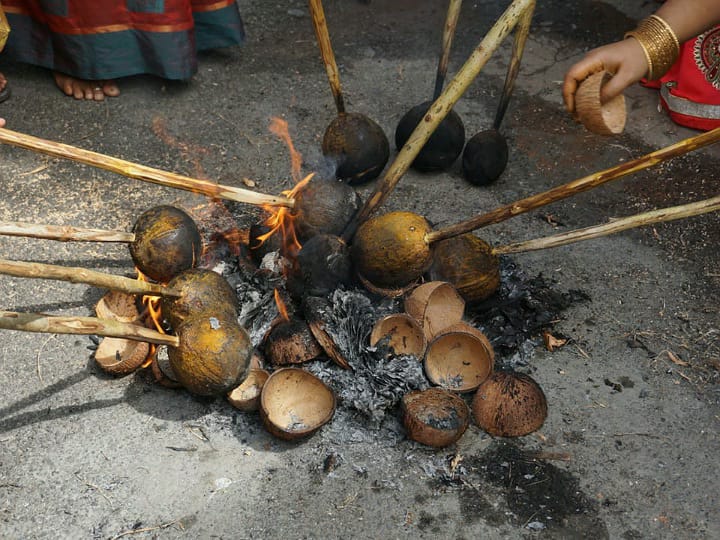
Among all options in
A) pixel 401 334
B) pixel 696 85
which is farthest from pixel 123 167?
pixel 696 85

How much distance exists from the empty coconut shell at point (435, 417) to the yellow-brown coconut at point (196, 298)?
948 mm

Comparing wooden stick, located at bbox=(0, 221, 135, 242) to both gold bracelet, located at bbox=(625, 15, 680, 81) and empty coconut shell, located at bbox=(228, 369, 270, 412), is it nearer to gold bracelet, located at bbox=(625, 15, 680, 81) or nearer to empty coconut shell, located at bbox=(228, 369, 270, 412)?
empty coconut shell, located at bbox=(228, 369, 270, 412)

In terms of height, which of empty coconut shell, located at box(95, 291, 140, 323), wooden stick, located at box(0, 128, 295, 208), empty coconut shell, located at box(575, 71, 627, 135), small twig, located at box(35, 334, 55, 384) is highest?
empty coconut shell, located at box(575, 71, 627, 135)

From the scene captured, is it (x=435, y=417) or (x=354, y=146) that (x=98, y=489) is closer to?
(x=435, y=417)

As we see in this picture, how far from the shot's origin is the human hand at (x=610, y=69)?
119 inches

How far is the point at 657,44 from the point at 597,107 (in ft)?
1.98

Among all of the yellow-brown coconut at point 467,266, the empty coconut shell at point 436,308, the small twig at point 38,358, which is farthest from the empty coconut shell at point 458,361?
the small twig at point 38,358

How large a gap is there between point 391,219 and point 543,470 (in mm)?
1353

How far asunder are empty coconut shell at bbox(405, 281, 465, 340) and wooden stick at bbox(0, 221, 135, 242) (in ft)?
4.74

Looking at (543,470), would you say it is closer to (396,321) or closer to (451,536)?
(451,536)

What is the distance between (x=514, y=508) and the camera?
287 centimetres

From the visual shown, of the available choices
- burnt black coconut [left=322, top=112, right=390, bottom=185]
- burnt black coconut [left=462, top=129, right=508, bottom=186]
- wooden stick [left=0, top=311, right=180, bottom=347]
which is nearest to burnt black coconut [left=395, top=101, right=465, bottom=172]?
burnt black coconut [left=462, top=129, right=508, bottom=186]

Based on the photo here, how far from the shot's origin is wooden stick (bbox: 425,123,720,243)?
267 centimetres

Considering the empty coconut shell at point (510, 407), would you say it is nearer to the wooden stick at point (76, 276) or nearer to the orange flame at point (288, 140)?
the wooden stick at point (76, 276)
